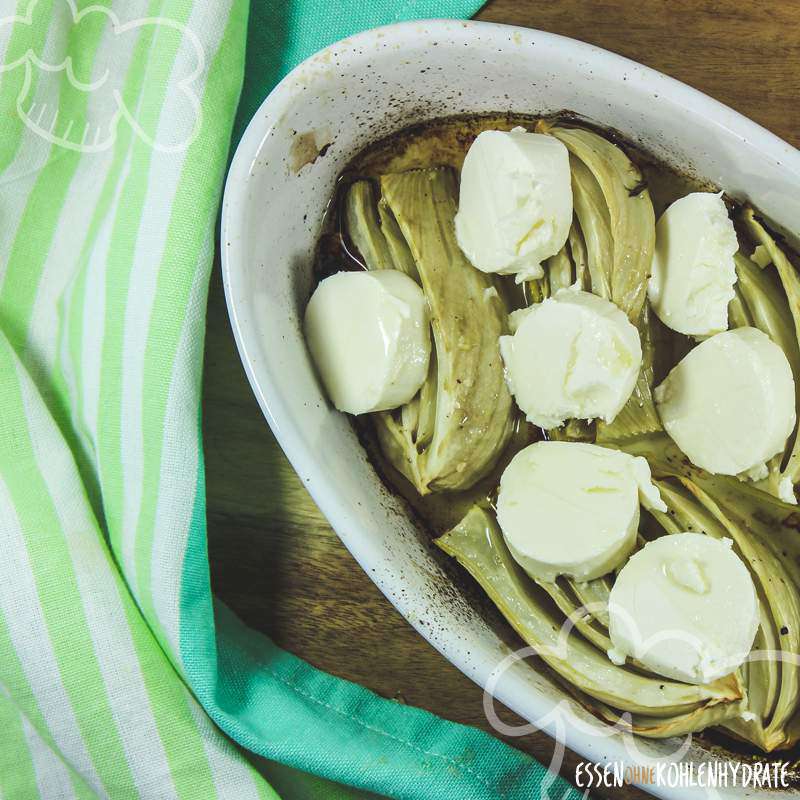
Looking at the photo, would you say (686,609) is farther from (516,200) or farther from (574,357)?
(516,200)

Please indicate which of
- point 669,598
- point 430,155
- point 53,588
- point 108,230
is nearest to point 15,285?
point 108,230

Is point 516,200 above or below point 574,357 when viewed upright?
above

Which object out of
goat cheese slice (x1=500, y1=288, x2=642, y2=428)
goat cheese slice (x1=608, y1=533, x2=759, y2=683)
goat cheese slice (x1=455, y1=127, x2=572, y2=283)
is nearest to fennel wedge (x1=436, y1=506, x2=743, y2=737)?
goat cheese slice (x1=608, y1=533, x2=759, y2=683)

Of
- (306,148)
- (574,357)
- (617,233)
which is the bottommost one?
(574,357)

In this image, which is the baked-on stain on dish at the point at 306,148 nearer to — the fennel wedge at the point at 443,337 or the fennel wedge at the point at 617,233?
the fennel wedge at the point at 443,337

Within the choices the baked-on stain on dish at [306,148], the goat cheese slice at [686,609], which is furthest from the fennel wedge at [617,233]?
the baked-on stain on dish at [306,148]

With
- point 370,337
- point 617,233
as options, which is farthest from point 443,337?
point 617,233
